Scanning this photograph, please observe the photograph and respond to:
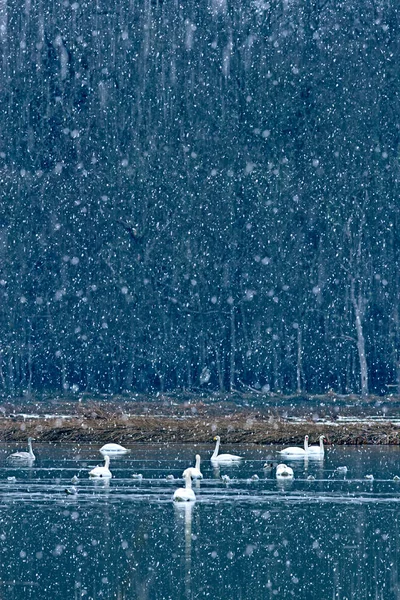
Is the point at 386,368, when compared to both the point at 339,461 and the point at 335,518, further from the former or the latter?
the point at 335,518

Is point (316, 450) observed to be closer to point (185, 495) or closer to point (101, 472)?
point (101, 472)

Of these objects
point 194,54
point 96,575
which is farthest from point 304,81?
point 96,575

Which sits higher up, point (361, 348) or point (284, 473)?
point (361, 348)

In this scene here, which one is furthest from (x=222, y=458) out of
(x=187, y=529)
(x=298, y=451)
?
(x=187, y=529)

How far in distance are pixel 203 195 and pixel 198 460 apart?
33.0 m

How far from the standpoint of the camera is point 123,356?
65.9 metres

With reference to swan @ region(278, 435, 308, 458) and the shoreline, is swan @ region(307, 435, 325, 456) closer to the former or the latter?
swan @ region(278, 435, 308, 458)

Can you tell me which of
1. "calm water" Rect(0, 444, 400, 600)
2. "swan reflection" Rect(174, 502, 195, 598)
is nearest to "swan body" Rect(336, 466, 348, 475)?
"calm water" Rect(0, 444, 400, 600)

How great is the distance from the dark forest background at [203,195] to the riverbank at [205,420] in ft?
15.0

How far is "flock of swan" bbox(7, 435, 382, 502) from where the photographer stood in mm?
27828

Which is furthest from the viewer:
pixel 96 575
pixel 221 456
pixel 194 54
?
pixel 194 54

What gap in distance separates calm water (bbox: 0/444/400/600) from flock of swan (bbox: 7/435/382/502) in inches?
10.8

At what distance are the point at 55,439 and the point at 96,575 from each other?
74.0 feet

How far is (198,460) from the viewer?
31.0 metres
